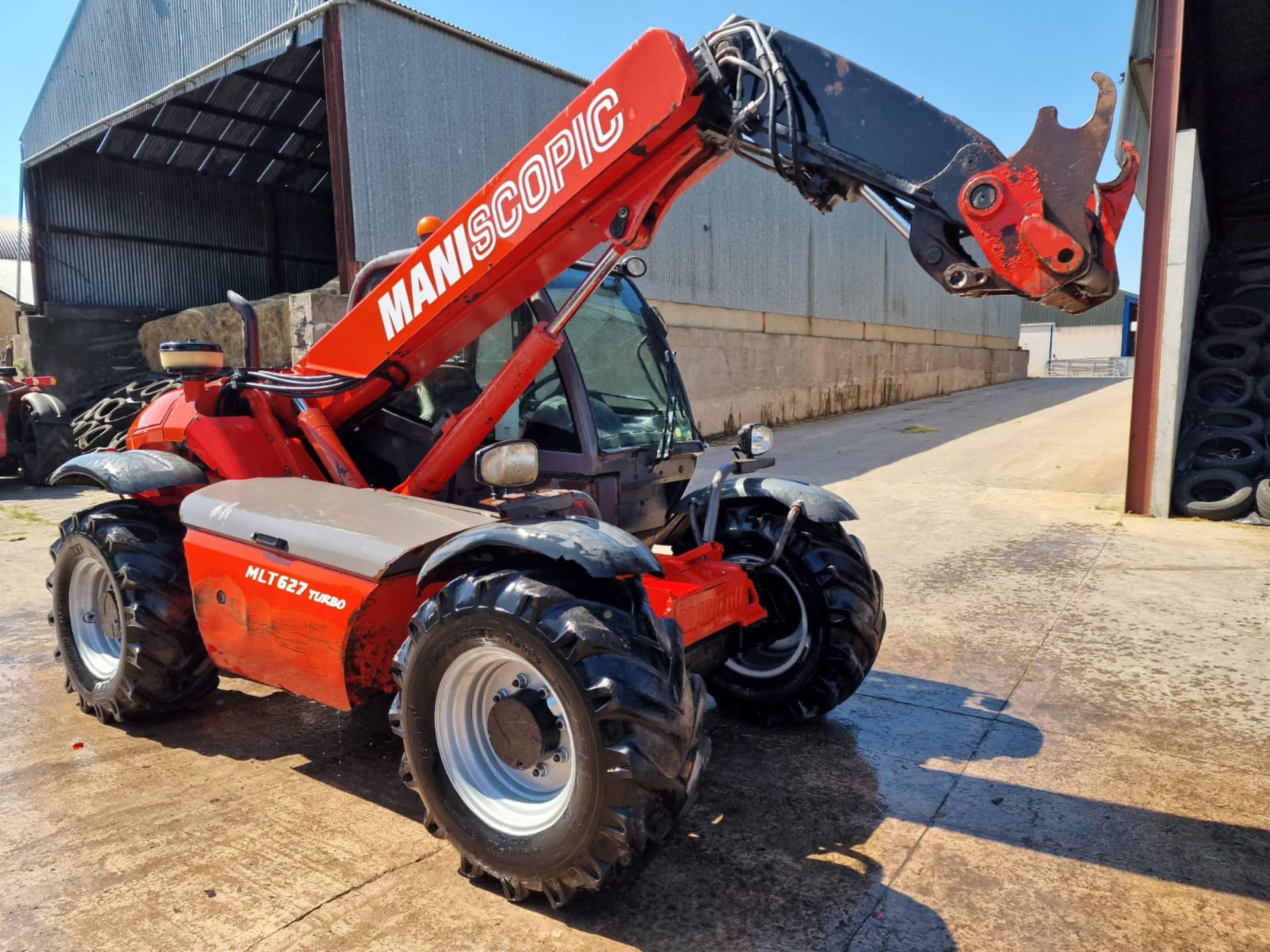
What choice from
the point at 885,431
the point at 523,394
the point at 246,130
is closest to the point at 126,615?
the point at 523,394

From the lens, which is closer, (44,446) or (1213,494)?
(1213,494)

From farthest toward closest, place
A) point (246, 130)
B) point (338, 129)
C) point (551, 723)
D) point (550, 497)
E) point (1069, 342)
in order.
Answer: point (1069, 342) → point (246, 130) → point (338, 129) → point (550, 497) → point (551, 723)

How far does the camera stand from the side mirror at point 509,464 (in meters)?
3.00

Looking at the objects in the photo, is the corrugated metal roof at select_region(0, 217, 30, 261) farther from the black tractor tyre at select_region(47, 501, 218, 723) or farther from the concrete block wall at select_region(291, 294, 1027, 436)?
the black tractor tyre at select_region(47, 501, 218, 723)

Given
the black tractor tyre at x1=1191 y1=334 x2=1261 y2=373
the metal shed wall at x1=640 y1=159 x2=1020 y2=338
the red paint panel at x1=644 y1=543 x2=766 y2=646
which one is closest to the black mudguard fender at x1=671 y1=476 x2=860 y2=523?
the red paint panel at x1=644 y1=543 x2=766 y2=646

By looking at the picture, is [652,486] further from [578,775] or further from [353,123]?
[353,123]

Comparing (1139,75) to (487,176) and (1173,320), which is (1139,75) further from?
(487,176)

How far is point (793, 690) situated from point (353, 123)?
10.7 metres

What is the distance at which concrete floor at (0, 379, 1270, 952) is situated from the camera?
2578 millimetres

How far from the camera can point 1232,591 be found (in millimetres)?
6180

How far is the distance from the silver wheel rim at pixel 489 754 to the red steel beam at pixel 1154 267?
8.16m

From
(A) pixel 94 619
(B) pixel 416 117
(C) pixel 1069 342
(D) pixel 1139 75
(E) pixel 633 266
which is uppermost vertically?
(D) pixel 1139 75

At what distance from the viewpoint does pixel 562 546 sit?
2.61 meters

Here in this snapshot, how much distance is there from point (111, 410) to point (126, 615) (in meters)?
11.3
